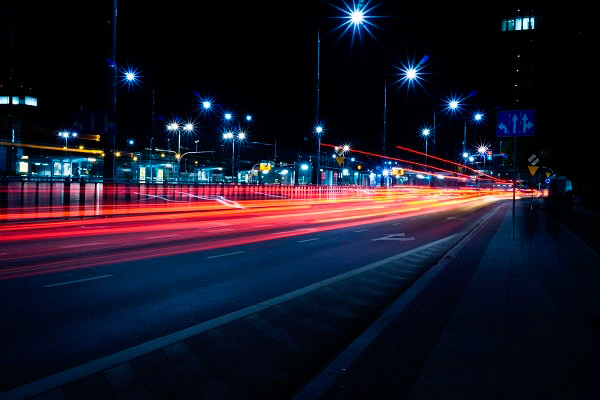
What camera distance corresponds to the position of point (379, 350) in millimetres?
5531

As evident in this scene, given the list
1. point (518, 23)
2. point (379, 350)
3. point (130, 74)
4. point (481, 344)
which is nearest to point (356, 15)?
point (130, 74)

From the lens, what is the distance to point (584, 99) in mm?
18625

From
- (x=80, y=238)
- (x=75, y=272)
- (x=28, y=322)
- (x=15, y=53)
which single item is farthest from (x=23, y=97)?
(x=28, y=322)

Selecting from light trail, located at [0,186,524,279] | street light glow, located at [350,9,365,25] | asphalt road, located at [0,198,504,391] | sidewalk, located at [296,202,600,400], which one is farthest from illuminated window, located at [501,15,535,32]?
sidewalk, located at [296,202,600,400]

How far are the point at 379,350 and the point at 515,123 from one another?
41.2ft

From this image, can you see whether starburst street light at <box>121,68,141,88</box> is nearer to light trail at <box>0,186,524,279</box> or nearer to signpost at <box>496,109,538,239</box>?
light trail at <box>0,186,524,279</box>

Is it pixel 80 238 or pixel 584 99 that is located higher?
pixel 584 99

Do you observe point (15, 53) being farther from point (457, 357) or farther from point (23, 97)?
point (457, 357)

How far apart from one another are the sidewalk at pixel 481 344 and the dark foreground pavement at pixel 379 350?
2cm

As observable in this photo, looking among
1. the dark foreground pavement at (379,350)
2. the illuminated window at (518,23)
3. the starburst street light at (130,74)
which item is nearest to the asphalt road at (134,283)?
the dark foreground pavement at (379,350)

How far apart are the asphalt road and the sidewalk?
2282mm

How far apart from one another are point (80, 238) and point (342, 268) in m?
8.36

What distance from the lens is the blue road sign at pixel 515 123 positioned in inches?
616

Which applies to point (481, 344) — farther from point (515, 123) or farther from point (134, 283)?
point (515, 123)
